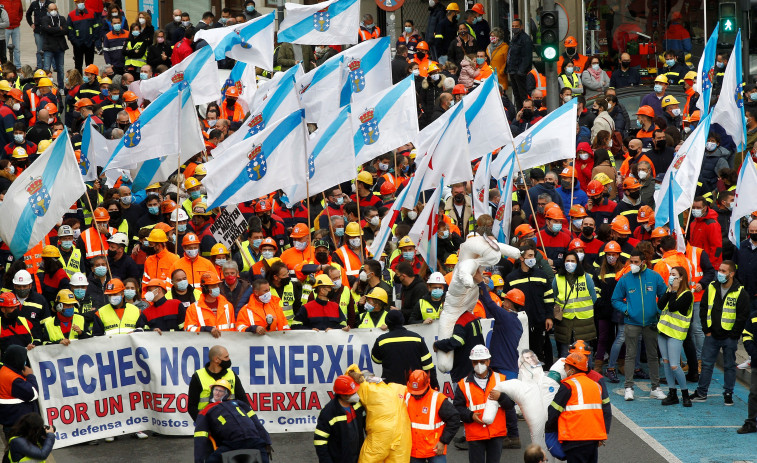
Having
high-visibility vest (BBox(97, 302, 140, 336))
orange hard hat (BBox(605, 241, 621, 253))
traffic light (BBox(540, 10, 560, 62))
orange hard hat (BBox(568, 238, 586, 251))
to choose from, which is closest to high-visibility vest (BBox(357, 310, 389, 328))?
high-visibility vest (BBox(97, 302, 140, 336))

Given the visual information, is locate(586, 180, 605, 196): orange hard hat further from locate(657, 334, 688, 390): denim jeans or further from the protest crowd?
locate(657, 334, 688, 390): denim jeans

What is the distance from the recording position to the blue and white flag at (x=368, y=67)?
2080cm

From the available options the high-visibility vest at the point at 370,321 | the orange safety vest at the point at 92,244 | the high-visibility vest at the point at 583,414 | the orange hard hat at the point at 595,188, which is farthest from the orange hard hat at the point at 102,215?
the high-visibility vest at the point at 583,414

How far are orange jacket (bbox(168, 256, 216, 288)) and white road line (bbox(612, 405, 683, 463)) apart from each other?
531 centimetres

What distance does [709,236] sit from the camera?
58.7ft

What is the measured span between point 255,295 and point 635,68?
15151 mm

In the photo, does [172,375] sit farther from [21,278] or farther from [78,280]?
[21,278]

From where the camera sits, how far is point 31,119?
2520cm

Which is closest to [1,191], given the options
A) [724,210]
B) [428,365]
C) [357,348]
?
[357,348]

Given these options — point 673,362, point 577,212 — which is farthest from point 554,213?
point 673,362

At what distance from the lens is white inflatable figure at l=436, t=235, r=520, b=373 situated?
13531mm

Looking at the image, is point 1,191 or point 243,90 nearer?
point 1,191

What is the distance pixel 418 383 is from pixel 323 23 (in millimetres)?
10544

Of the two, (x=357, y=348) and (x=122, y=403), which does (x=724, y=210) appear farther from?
(x=122, y=403)
